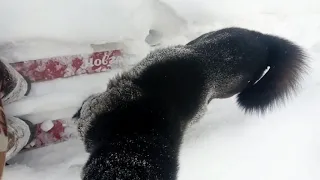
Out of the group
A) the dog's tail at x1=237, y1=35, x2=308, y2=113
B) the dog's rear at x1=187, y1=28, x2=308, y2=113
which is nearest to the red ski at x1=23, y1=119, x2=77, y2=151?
the dog's rear at x1=187, y1=28, x2=308, y2=113

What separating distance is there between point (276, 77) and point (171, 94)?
1.47ft

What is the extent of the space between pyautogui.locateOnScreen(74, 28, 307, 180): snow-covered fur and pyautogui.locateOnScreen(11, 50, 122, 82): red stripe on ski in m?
0.19

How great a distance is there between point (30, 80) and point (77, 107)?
0.67ft

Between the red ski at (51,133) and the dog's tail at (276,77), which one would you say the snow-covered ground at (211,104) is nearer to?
the red ski at (51,133)

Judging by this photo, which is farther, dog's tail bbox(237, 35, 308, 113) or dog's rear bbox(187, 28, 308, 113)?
dog's tail bbox(237, 35, 308, 113)

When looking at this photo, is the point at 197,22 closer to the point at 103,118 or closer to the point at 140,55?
the point at 140,55

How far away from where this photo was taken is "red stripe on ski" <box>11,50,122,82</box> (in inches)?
65.3

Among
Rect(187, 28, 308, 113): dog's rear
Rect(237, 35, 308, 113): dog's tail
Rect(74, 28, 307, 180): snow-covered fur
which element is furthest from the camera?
Rect(237, 35, 308, 113): dog's tail

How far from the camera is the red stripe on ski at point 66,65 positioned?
5.44ft

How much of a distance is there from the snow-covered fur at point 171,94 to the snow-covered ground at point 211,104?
195mm

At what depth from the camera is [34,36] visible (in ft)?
5.61

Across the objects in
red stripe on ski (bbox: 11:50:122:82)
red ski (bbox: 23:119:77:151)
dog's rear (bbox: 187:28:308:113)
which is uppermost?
dog's rear (bbox: 187:28:308:113)

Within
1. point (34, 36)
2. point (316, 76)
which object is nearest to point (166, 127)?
point (34, 36)

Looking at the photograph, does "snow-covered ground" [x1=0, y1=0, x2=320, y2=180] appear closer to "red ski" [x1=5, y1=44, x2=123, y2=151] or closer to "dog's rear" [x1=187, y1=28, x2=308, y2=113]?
"red ski" [x1=5, y1=44, x2=123, y2=151]
